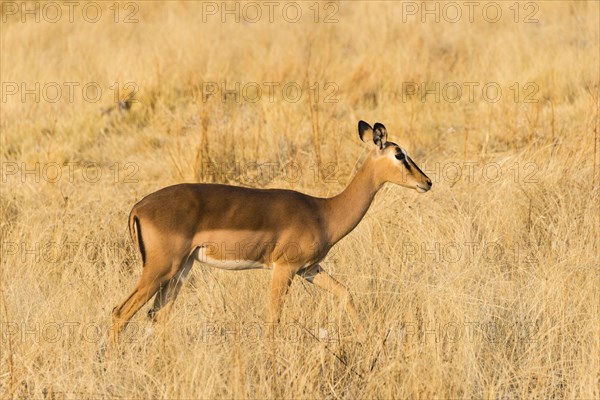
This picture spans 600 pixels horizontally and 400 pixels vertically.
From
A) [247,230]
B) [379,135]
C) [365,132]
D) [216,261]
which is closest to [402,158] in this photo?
[379,135]

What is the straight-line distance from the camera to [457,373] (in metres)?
4.57

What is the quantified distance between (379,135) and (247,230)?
99cm

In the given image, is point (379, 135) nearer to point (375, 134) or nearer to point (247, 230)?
point (375, 134)

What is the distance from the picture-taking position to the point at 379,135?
566 cm

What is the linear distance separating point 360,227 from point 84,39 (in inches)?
253

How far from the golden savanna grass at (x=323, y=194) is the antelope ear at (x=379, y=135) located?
2.57ft

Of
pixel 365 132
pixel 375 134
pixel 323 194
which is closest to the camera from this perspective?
pixel 375 134

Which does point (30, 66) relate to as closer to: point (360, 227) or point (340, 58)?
point (340, 58)

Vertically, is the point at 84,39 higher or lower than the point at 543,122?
higher

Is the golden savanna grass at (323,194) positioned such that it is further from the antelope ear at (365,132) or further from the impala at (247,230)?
the antelope ear at (365,132)

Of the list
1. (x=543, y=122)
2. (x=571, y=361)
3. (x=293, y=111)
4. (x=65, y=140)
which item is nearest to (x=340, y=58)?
(x=293, y=111)

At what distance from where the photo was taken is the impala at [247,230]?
5066 millimetres

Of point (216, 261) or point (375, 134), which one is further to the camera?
point (375, 134)

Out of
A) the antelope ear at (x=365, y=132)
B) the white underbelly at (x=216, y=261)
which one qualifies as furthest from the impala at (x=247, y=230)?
the antelope ear at (x=365, y=132)
